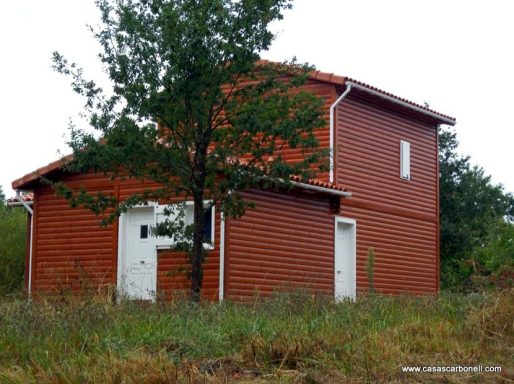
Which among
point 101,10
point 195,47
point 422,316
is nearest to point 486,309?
point 422,316

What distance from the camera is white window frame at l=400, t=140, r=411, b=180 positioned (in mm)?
24500

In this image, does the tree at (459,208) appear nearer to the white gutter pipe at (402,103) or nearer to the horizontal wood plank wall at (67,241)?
the white gutter pipe at (402,103)

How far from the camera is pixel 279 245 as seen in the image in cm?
1961

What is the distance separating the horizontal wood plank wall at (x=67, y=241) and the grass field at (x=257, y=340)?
8824 mm

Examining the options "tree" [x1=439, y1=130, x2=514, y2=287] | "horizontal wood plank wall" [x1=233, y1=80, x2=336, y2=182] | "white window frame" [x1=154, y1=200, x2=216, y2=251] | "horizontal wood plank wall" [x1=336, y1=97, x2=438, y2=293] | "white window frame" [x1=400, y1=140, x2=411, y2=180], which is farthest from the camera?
"tree" [x1=439, y1=130, x2=514, y2=287]

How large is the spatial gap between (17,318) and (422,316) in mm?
4663

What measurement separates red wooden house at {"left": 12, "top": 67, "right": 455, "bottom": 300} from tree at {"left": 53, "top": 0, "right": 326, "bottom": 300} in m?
2.33

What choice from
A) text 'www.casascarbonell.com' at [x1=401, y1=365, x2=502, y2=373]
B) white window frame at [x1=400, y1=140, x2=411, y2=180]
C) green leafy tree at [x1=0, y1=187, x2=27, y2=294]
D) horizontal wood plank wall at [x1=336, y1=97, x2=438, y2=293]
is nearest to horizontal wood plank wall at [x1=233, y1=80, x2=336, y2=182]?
horizontal wood plank wall at [x1=336, y1=97, x2=438, y2=293]

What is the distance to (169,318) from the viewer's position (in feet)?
34.1

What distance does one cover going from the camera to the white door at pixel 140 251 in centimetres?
1961

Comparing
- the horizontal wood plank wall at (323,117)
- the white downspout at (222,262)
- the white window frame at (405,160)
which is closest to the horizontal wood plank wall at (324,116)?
the horizontal wood plank wall at (323,117)

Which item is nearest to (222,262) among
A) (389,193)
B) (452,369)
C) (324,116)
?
(324,116)

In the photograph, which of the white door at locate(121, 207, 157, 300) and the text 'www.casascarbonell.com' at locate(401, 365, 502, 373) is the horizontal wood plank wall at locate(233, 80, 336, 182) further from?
the text 'www.casascarbonell.com' at locate(401, 365, 502, 373)

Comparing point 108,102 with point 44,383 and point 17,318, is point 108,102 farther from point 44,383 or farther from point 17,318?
point 44,383
